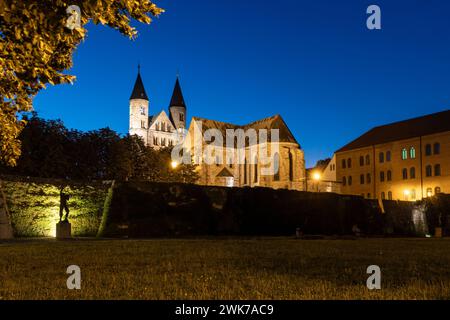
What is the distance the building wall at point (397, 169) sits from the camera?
72700 mm

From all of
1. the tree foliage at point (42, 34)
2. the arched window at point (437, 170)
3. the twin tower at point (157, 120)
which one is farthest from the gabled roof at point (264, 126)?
the tree foliage at point (42, 34)

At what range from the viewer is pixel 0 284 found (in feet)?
24.7

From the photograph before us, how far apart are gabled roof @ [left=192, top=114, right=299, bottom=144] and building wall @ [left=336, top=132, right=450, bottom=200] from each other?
428 inches

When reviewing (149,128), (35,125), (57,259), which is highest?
(149,128)

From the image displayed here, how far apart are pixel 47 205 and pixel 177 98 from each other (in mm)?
134885

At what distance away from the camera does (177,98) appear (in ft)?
523

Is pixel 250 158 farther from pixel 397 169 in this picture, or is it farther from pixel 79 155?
pixel 79 155

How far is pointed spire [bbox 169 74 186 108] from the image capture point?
15850 centimetres

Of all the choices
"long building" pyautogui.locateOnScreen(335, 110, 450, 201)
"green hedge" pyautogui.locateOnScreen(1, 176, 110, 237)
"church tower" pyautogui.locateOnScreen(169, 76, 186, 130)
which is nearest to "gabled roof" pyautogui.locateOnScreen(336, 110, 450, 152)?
"long building" pyautogui.locateOnScreen(335, 110, 450, 201)

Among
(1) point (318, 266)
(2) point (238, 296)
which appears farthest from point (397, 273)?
(2) point (238, 296)

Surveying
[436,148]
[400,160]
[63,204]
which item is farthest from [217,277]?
[400,160]

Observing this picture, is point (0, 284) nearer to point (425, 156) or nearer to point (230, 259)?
point (230, 259)
